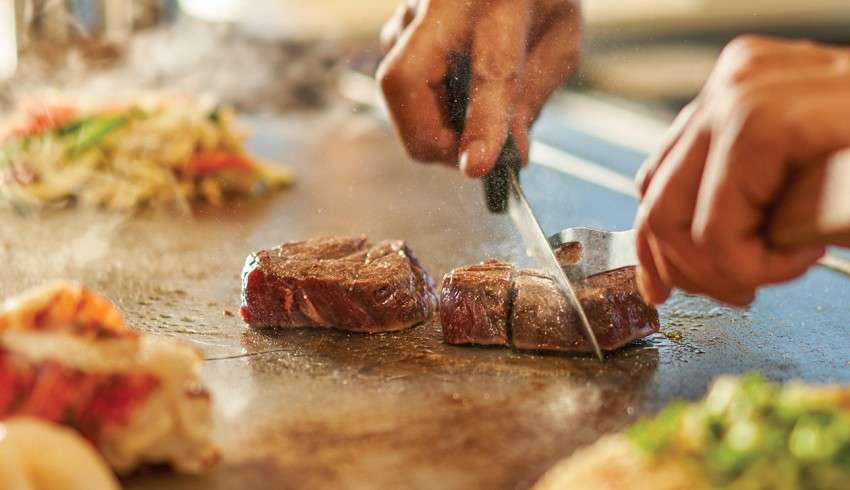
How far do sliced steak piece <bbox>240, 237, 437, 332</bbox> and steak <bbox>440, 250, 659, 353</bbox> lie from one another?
171 millimetres

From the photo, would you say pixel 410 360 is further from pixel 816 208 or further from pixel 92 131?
pixel 92 131

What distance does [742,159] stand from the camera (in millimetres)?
2252

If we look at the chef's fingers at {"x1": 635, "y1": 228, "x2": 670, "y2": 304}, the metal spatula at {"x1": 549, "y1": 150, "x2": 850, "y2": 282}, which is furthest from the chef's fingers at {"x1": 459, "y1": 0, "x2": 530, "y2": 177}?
the metal spatula at {"x1": 549, "y1": 150, "x2": 850, "y2": 282}

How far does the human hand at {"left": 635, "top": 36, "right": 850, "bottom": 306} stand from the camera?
2203 millimetres

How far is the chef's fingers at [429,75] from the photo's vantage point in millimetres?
3668

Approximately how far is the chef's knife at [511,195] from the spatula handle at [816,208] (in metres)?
0.99

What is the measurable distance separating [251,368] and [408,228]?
1766 millimetres

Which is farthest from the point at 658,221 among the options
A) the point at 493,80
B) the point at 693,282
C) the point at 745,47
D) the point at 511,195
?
the point at 493,80

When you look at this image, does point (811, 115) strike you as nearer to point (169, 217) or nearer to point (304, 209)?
point (304, 209)

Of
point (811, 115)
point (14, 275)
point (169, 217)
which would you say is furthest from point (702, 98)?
point (169, 217)

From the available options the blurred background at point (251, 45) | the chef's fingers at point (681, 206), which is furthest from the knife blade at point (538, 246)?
the blurred background at point (251, 45)

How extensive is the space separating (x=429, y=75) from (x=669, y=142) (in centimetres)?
126

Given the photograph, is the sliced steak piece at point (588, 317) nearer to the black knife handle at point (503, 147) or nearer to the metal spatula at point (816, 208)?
the black knife handle at point (503, 147)

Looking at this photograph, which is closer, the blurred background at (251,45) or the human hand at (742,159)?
the human hand at (742,159)
